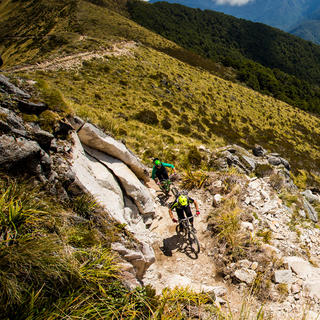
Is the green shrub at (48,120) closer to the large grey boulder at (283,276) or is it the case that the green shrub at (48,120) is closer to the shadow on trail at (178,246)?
the shadow on trail at (178,246)

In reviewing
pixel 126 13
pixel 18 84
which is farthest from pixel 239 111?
pixel 126 13

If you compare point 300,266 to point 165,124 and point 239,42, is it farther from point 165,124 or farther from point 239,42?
point 239,42

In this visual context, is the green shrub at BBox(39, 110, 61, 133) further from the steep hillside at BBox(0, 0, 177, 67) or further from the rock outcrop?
the steep hillside at BBox(0, 0, 177, 67)

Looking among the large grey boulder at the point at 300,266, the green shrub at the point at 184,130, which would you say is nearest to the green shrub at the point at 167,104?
the green shrub at the point at 184,130

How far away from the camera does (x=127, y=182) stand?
263 inches

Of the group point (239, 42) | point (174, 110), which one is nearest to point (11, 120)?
point (174, 110)

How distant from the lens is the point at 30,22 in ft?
176

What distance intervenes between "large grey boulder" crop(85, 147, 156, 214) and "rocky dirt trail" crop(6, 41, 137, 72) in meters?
24.3

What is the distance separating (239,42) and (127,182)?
182980 millimetres

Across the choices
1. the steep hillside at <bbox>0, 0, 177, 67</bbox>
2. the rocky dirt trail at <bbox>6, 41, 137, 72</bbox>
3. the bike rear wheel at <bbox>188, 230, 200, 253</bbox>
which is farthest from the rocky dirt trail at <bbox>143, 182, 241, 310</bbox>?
the steep hillside at <bbox>0, 0, 177, 67</bbox>

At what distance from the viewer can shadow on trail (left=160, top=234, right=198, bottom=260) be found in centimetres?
603

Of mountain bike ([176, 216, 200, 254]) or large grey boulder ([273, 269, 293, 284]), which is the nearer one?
large grey boulder ([273, 269, 293, 284])

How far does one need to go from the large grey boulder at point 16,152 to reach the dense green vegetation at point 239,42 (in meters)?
79.4

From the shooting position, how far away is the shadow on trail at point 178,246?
6.03m
